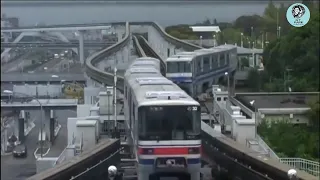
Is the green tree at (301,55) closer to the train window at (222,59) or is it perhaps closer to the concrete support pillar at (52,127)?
the train window at (222,59)

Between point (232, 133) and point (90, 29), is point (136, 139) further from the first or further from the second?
point (90, 29)

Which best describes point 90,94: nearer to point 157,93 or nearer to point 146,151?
point 157,93

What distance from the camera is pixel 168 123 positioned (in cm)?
610

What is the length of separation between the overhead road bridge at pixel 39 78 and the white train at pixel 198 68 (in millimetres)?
3083

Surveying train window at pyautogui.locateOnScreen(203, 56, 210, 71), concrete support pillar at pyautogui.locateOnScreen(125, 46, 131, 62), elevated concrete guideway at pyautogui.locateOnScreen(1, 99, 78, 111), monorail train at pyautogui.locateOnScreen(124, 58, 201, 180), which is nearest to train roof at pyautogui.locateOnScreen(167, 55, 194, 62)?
train window at pyautogui.locateOnScreen(203, 56, 210, 71)

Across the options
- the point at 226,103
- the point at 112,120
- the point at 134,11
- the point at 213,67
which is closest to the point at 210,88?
the point at 213,67

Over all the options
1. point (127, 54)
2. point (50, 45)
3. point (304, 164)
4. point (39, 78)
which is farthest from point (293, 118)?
point (127, 54)

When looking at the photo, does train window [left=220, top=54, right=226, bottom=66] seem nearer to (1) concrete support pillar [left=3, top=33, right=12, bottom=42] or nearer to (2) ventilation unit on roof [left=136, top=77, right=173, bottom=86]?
(1) concrete support pillar [left=3, top=33, right=12, bottom=42]

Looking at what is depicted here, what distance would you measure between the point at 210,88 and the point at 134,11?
12864mm

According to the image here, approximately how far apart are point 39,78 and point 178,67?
412 cm

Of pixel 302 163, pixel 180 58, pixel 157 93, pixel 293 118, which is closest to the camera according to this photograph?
pixel 157 93

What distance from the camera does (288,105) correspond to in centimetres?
1349

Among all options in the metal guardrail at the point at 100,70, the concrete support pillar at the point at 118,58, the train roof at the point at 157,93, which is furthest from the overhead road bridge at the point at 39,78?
the train roof at the point at 157,93

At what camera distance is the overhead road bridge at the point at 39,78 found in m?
14.0
